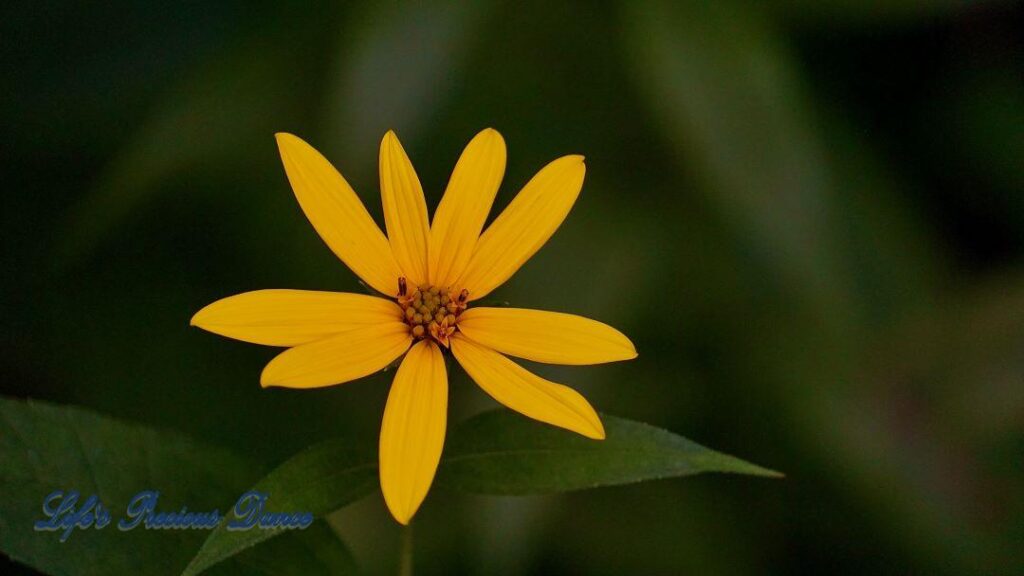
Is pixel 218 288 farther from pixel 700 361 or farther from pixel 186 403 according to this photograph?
pixel 700 361

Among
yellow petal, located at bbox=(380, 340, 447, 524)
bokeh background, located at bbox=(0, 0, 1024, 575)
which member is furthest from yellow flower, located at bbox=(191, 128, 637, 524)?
bokeh background, located at bbox=(0, 0, 1024, 575)

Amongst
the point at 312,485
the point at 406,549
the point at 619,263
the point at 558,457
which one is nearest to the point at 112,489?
the point at 312,485

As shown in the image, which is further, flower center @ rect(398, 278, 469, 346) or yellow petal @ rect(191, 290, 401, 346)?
flower center @ rect(398, 278, 469, 346)

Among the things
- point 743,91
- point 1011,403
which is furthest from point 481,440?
point 1011,403

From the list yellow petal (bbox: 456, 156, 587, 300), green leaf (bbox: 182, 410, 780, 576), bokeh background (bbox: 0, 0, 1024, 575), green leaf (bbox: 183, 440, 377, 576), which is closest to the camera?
green leaf (bbox: 183, 440, 377, 576)

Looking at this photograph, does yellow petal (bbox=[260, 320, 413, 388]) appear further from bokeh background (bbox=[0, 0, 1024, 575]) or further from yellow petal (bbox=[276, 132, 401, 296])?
bokeh background (bbox=[0, 0, 1024, 575])

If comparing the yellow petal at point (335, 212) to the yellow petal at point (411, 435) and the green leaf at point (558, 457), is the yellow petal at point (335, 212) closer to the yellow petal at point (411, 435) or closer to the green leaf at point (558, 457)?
the yellow petal at point (411, 435)

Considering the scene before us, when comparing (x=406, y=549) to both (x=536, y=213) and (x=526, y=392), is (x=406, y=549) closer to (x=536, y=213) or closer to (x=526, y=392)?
(x=526, y=392)
